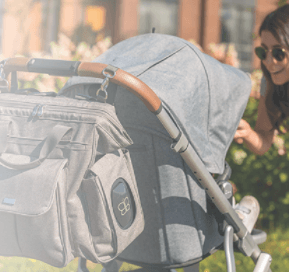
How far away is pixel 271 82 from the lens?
2400 millimetres

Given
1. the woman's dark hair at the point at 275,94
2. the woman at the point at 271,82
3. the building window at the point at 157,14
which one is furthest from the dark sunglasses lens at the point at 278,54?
the building window at the point at 157,14

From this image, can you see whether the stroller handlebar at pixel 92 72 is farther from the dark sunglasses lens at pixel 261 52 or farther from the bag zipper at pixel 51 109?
the dark sunglasses lens at pixel 261 52

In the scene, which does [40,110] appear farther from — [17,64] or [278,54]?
[278,54]

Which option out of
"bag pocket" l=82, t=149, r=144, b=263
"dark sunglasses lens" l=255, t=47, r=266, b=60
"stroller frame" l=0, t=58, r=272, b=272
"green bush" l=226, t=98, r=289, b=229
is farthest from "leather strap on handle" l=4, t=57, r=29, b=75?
"green bush" l=226, t=98, r=289, b=229

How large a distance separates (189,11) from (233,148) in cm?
859

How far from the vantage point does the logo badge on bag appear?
4.45 feet

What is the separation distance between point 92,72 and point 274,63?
1.38 metres

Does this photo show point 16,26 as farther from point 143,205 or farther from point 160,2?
point 143,205

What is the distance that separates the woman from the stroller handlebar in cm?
103

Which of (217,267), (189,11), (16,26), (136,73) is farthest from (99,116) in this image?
(189,11)

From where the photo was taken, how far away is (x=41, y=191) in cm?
120

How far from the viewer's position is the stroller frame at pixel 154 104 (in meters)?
1.28

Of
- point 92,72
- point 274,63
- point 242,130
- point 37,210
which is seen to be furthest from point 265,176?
point 37,210

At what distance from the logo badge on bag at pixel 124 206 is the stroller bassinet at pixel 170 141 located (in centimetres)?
21
